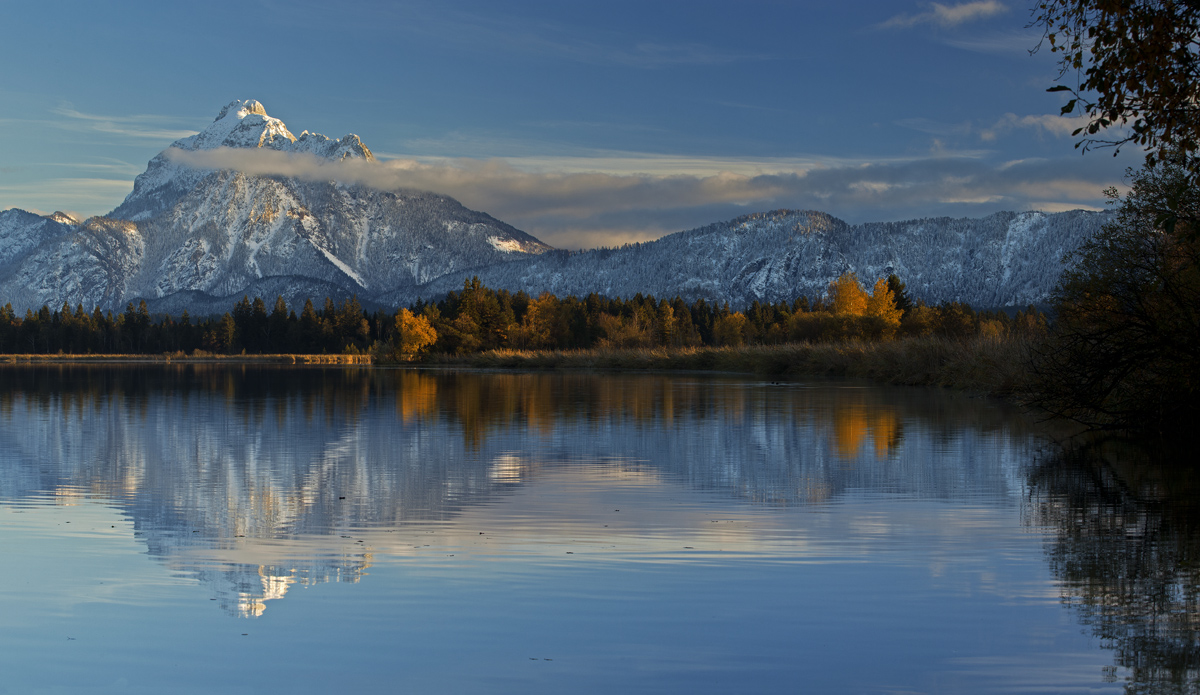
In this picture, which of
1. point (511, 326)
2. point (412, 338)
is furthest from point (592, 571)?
point (511, 326)

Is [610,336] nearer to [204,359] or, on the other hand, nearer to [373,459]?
[204,359]

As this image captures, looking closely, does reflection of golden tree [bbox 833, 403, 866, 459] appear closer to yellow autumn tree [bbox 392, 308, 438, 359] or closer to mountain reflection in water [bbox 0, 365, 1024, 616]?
mountain reflection in water [bbox 0, 365, 1024, 616]

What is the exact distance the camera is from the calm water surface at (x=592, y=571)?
5734mm

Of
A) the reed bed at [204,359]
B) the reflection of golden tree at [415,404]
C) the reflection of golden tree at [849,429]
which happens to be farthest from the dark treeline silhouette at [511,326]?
the reflection of golden tree at [415,404]

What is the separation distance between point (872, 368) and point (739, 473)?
131ft

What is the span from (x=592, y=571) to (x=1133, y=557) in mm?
4748

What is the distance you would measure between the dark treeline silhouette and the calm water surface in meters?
18.7

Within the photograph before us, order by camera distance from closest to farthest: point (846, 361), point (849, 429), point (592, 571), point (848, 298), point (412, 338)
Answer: point (592, 571)
point (849, 429)
point (846, 361)
point (848, 298)
point (412, 338)

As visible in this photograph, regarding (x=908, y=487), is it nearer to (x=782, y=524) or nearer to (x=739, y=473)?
(x=739, y=473)

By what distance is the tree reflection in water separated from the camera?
585cm

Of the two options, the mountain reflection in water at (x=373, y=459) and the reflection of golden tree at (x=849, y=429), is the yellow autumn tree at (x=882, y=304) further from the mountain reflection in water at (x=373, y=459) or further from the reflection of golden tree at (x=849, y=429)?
the reflection of golden tree at (x=849, y=429)

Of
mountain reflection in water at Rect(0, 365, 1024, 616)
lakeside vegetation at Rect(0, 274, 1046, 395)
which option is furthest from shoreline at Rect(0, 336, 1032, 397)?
mountain reflection in water at Rect(0, 365, 1024, 616)

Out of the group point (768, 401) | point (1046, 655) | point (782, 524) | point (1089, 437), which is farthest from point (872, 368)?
point (1046, 655)

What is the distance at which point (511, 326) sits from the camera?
115m
